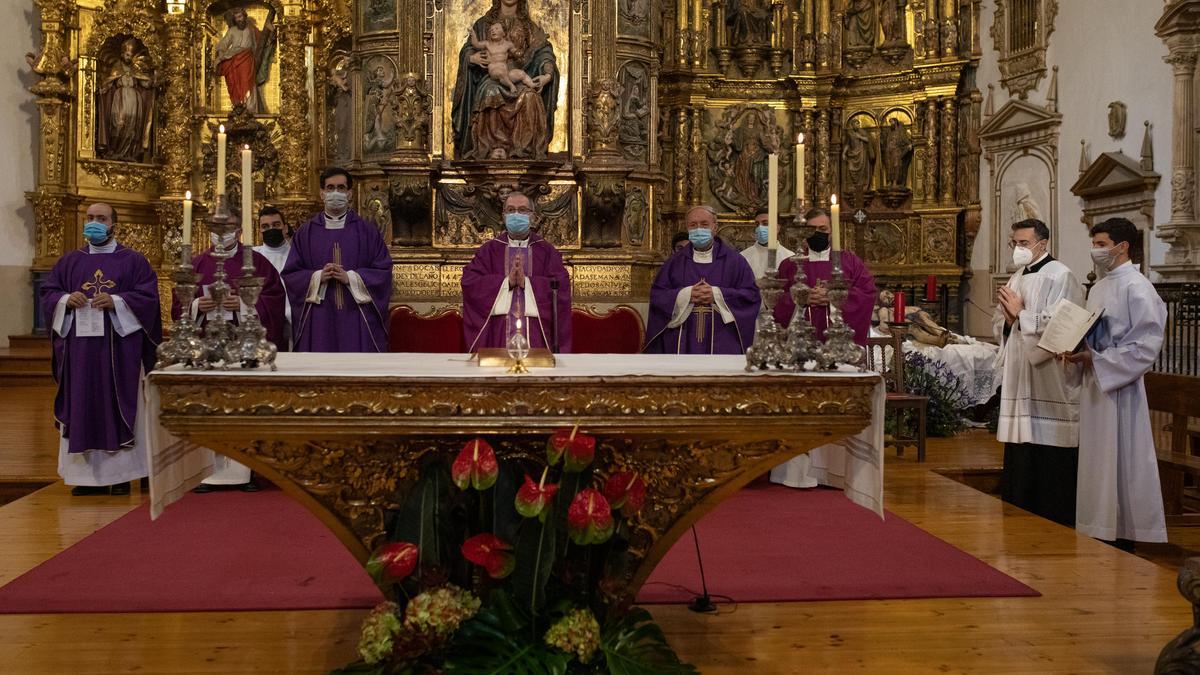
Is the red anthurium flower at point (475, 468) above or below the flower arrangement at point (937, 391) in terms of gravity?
above

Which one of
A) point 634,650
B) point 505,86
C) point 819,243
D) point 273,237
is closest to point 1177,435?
point 819,243

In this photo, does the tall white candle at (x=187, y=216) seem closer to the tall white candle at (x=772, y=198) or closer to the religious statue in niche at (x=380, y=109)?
the tall white candle at (x=772, y=198)

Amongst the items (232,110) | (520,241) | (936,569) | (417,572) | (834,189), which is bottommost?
(936,569)

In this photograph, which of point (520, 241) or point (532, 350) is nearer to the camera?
point (532, 350)

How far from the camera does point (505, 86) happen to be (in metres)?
11.8

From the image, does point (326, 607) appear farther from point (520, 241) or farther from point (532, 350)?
point (520, 241)

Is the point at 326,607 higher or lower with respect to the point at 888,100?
lower

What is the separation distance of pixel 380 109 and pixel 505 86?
1512 millimetres

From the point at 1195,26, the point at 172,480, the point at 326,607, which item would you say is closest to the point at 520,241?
the point at 326,607

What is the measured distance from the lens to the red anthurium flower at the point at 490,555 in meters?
3.58

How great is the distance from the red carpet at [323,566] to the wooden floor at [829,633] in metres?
0.13

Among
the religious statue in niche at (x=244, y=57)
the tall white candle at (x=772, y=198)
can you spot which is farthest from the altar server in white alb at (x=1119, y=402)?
the religious statue in niche at (x=244, y=57)

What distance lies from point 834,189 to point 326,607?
12.8 metres

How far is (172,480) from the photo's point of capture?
3.92 m
